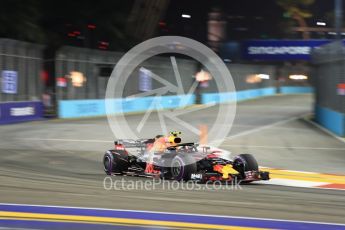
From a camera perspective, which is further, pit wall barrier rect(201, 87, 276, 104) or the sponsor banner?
pit wall barrier rect(201, 87, 276, 104)

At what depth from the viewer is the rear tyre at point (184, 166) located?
963 cm

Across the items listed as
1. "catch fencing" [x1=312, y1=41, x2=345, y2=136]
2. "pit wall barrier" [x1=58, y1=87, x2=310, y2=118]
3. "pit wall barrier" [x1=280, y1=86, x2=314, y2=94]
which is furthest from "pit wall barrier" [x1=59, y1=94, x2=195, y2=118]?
"pit wall barrier" [x1=280, y1=86, x2=314, y2=94]

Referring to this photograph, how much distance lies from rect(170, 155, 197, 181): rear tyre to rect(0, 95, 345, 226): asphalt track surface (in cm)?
60

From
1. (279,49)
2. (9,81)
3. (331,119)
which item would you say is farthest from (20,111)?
(279,49)

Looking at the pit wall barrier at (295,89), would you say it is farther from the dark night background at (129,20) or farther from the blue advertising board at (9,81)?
the blue advertising board at (9,81)

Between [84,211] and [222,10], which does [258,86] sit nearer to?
[222,10]

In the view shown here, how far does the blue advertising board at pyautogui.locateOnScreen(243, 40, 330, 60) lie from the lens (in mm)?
A: 53031

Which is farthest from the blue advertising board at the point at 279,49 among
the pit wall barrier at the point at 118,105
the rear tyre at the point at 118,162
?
the rear tyre at the point at 118,162

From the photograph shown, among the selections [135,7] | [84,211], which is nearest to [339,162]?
[84,211]

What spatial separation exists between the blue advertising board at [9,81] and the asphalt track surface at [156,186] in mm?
5581

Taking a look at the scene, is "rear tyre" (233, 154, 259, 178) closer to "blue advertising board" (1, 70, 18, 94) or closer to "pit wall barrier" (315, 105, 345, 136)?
"pit wall barrier" (315, 105, 345, 136)

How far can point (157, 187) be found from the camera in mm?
9305

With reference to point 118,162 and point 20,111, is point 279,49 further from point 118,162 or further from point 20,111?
point 118,162

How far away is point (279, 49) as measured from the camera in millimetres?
54531
